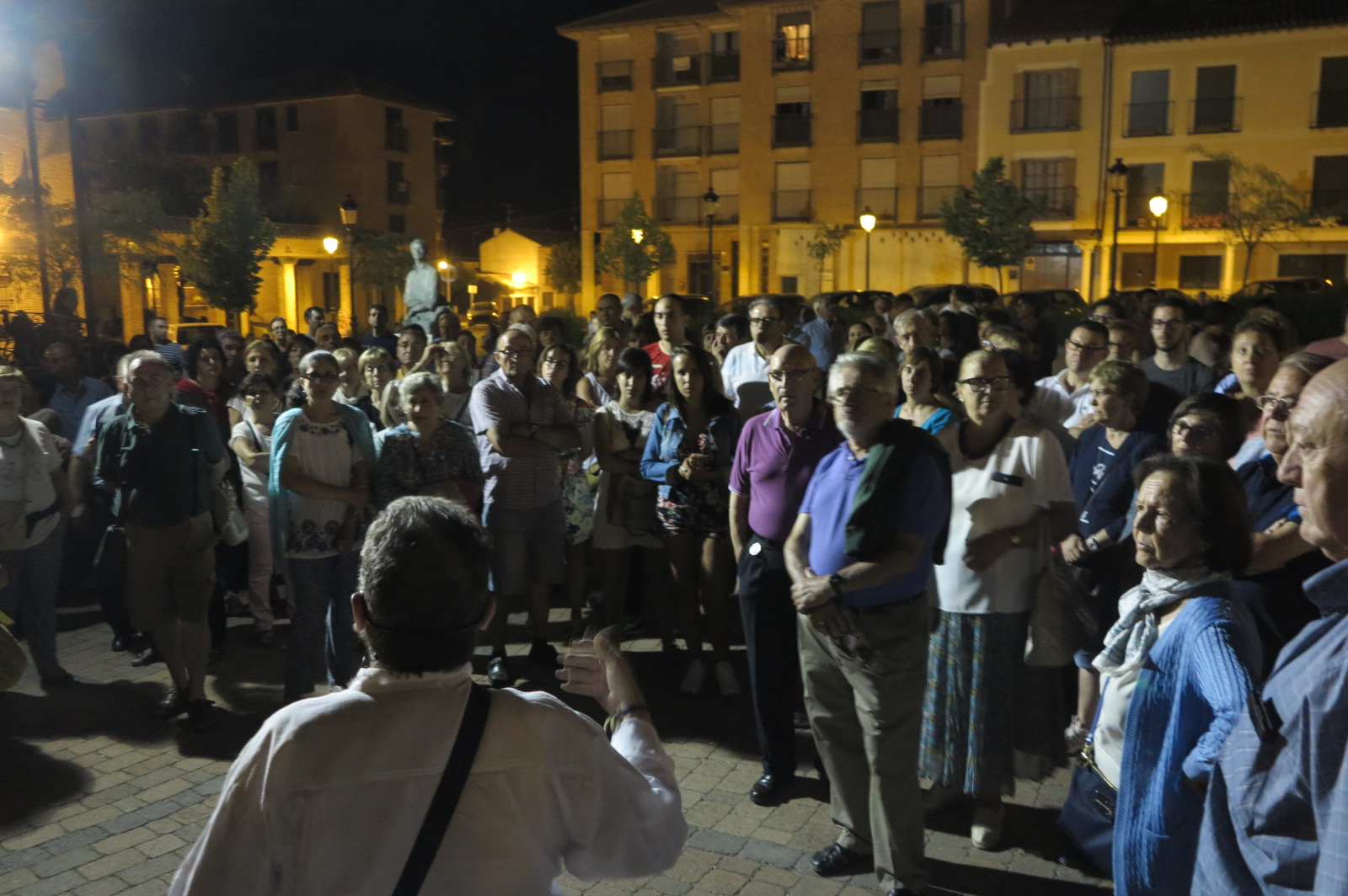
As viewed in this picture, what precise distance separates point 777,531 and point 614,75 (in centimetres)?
4090

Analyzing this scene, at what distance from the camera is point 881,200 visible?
125 ft

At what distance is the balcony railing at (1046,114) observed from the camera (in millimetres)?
34156

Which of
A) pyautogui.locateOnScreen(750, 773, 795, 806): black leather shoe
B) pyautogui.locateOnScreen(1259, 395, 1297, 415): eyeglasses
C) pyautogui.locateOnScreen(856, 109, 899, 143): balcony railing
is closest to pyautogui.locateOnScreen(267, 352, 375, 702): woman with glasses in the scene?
pyautogui.locateOnScreen(750, 773, 795, 806): black leather shoe

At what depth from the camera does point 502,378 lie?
6469 mm

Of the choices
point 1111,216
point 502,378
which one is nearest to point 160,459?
point 502,378

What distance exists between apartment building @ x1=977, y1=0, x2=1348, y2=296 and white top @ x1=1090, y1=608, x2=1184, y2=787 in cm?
3071

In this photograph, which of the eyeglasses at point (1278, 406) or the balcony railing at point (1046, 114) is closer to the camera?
the eyeglasses at point (1278, 406)

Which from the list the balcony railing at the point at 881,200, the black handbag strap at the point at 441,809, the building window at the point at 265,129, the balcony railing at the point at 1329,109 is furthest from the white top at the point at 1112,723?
the building window at the point at 265,129

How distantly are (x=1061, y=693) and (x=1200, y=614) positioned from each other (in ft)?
6.05

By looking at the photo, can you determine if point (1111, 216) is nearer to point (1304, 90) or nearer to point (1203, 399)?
point (1304, 90)

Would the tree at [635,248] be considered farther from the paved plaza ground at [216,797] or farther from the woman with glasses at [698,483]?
the woman with glasses at [698,483]

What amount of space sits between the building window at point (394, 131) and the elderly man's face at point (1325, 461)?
159 feet

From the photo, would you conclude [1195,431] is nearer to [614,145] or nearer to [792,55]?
[792,55]

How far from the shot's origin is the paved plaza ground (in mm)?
4121
